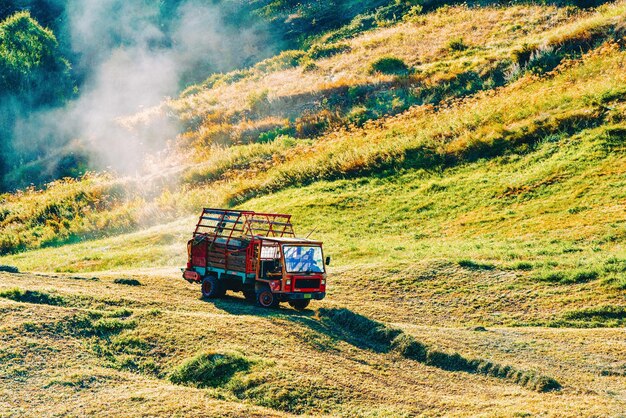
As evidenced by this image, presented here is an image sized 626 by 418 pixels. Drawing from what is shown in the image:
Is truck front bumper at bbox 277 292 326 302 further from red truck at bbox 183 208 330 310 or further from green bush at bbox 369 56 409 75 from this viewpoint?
green bush at bbox 369 56 409 75

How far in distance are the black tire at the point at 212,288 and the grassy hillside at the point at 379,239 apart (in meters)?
0.59

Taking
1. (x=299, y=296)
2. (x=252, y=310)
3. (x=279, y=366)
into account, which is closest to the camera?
(x=279, y=366)

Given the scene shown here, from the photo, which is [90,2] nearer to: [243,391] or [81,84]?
[81,84]

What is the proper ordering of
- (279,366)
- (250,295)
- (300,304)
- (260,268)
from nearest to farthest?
(279,366) → (260,268) → (300,304) → (250,295)

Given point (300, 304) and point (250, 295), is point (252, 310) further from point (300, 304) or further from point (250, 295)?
point (250, 295)

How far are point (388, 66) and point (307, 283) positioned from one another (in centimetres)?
3787

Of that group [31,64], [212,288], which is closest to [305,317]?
[212,288]

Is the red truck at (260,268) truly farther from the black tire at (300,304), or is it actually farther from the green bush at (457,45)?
the green bush at (457,45)

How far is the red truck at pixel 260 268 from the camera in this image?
819 inches

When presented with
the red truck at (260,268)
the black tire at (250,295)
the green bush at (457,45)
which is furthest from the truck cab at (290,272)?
the green bush at (457,45)

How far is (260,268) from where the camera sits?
21.5m

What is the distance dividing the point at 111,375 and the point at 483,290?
42.2 feet

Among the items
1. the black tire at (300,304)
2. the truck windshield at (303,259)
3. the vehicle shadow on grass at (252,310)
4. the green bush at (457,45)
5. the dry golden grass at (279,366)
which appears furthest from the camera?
the green bush at (457,45)

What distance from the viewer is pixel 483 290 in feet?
75.3
